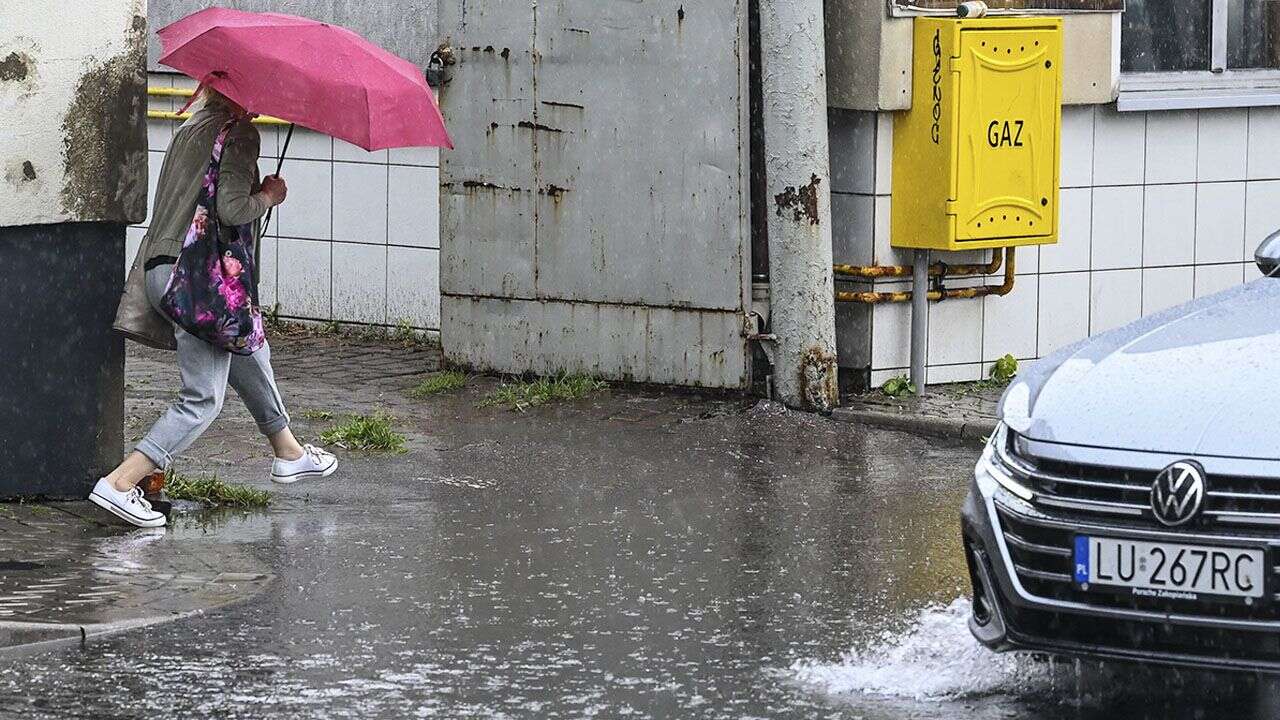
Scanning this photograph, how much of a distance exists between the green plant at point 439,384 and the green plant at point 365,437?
4.46 feet

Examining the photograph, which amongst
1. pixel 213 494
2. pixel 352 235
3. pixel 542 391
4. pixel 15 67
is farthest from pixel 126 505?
pixel 352 235

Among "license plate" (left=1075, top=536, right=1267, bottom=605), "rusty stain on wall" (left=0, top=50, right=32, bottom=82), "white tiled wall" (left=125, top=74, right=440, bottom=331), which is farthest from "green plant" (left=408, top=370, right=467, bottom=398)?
"license plate" (left=1075, top=536, right=1267, bottom=605)

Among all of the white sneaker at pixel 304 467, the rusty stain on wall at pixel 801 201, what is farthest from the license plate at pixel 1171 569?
the rusty stain on wall at pixel 801 201

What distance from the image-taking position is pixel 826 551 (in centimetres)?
784

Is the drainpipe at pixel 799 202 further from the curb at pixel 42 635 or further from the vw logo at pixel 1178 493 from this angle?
the vw logo at pixel 1178 493

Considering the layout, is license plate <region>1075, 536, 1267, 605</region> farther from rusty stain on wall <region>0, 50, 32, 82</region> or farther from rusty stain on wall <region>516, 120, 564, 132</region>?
rusty stain on wall <region>516, 120, 564, 132</region>

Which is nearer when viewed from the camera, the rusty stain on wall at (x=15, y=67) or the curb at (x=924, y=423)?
the rusty stain on wall at (x=15, y=67)

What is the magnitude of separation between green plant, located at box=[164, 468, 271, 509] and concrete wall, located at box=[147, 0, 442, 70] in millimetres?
4605

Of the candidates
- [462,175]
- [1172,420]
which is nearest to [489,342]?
[462,175]

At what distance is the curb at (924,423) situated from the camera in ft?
33.9

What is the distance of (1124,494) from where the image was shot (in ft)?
17.2

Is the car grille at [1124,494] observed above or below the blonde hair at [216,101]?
below

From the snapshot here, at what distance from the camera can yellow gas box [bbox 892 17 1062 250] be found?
10742 millimetres

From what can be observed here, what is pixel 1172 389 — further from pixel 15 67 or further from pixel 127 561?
pixel 15 67
